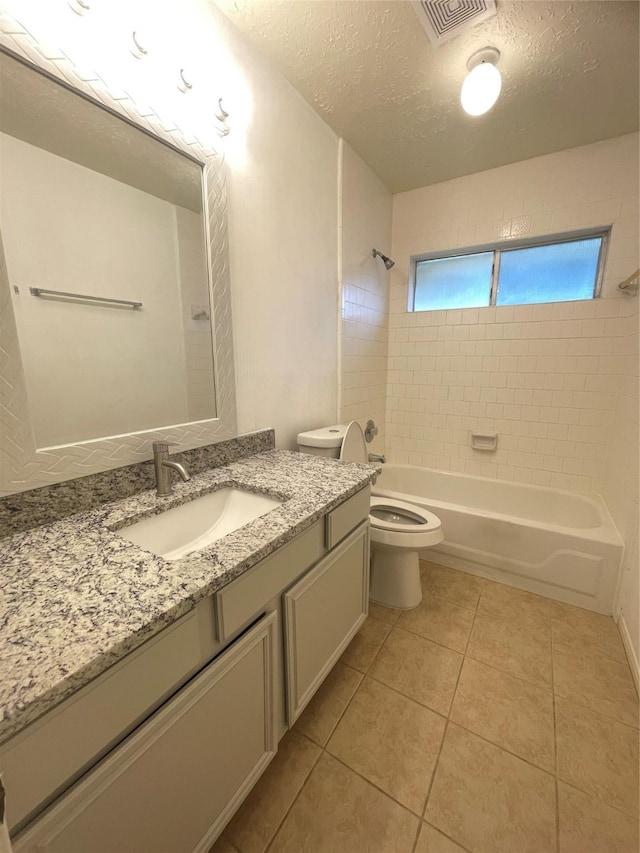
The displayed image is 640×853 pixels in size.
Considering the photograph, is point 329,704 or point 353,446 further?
point 353,446

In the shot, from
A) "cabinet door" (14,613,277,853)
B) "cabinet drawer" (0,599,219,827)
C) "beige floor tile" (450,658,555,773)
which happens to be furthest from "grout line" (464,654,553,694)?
"cabinet drawer" (0,599,219,827)

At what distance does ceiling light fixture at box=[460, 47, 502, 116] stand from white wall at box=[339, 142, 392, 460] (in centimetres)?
73

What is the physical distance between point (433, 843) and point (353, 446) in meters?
1.33

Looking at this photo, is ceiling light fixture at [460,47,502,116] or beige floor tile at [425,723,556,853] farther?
ceiling light fixture at [460,47,502,116]

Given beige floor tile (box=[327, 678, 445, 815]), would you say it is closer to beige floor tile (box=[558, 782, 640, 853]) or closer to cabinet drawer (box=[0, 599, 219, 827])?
beige floor tile (box=[558, 782, 640, 853])

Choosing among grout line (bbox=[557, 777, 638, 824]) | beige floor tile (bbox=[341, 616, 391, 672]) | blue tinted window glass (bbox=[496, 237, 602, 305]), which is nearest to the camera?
grout line (bbox=[557, 777, 638, 824])

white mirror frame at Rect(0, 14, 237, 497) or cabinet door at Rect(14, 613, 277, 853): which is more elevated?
white mirror frame at Rect(0, 14, 237, 497)

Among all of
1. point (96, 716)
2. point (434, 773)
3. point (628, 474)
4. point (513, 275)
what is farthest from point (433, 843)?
point (513, 275)

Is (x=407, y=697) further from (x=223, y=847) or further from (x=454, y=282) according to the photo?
(x=454, y=282)

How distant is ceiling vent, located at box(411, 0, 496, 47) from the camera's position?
1.13 metres

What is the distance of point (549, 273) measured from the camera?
218 cm

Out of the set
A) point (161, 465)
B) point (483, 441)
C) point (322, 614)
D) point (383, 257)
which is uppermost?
point (383, 257)

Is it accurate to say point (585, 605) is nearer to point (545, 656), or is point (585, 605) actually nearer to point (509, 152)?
point (545, 656)

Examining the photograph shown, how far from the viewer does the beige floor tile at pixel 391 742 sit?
1.01 metres
